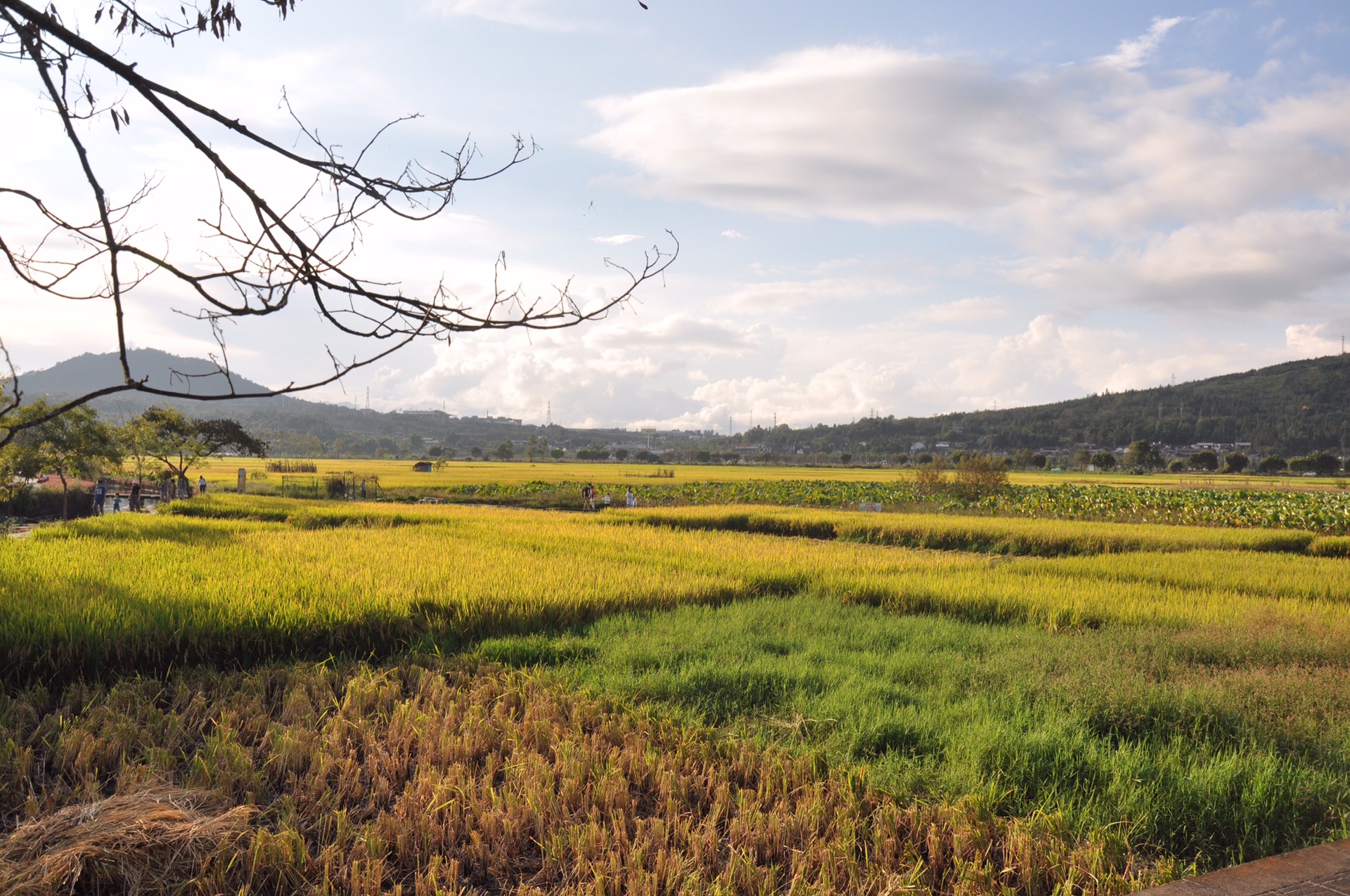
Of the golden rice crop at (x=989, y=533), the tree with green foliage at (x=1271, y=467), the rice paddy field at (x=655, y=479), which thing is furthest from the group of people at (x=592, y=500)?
the tree with green foliage at (x=1271, y=467)

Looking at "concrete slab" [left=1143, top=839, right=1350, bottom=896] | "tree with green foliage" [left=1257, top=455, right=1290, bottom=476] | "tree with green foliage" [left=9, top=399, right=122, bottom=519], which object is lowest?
"tree with green foliage" [left=1257, top=455, right=1290, bottom=476]

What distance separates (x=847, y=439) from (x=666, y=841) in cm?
17043

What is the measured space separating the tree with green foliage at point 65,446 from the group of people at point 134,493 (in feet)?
3.17

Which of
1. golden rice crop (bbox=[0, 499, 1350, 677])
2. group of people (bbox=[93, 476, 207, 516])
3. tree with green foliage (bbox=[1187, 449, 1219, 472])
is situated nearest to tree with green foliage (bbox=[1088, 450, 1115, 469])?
tree with green foliage (bbox=[1187, 449, 1219, 472])

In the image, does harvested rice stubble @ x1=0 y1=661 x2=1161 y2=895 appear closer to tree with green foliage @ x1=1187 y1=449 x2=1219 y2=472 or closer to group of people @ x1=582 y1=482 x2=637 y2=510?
group of people @ x1=582 y1=482 x2=637 y2=510

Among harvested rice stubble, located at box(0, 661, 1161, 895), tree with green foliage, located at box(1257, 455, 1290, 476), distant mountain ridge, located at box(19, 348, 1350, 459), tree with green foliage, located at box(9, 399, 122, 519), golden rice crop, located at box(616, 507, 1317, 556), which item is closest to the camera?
harvested rice stubble, located at box(0, 661, 1161, 895)

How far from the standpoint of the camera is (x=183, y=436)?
37.8 m

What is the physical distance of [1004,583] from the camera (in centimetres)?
1236

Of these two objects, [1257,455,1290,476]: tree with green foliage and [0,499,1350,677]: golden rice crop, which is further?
[1257,455,1290,476]: tree with green foliage

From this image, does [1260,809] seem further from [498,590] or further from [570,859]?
[498,590]

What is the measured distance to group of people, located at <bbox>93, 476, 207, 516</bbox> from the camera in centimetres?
2862

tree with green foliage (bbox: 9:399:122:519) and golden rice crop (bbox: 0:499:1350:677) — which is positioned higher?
tree with green foliage (bbox: 9:399:122:519)

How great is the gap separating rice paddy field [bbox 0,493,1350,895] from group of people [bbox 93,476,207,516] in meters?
20.6

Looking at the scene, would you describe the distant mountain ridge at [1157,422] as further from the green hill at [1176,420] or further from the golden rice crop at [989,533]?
the golden rice crop at [989,533]
